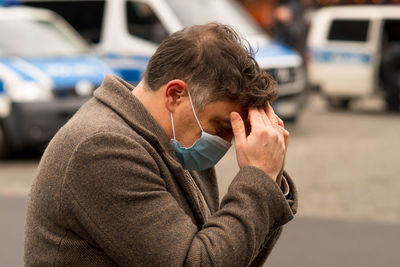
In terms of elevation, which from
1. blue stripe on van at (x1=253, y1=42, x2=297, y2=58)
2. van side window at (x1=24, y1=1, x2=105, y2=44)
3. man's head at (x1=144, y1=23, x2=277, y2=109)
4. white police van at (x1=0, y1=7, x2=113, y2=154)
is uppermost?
man's head at (x1=144, y1=23, x2=277, y2=109)

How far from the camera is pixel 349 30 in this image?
1557cm

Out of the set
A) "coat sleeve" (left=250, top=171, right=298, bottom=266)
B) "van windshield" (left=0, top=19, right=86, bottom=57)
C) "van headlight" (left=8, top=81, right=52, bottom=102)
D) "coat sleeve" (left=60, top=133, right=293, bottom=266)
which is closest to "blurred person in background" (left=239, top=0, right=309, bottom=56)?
"van windshield" (left=0, top=19, right=86, bottom=57)

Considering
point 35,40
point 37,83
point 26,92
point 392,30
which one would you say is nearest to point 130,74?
point 35,40

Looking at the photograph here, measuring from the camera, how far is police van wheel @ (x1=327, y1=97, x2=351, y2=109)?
16.4 m

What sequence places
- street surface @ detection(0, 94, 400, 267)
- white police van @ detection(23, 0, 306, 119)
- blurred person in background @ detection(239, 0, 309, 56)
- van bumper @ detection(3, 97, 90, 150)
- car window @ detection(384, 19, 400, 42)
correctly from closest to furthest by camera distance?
street surface @ detection(0, 94, 400, 267) → van bumper @ detection(3, 97, 90, 150) → white police van @ detection(23, 0, 306, 119) → car window @ detection(384, 19, 400, 42) → blurred person in background @ detection(239, 0, 309, 56)

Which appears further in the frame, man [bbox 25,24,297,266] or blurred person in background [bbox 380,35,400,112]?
blurred person in background [bbox 380,35,400,112]

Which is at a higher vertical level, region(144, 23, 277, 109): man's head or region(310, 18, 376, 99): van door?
region(144, 23, 277, 109): man's head

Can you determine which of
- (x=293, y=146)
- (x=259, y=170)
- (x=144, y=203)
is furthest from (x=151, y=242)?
(x=293, y=146)

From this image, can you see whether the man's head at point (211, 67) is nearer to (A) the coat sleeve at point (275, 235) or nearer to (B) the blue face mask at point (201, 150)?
(B) the blue face mask at point (201, 150)

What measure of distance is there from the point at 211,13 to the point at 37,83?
325 cm

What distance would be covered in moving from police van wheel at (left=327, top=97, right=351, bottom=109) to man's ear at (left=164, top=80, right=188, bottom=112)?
14.4 m

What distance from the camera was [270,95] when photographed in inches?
86.7

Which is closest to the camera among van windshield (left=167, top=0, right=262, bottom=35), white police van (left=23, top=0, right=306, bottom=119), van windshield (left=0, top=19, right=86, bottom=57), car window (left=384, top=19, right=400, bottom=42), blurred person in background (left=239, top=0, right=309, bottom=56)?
van windshield (left=0, top=19, right=86, bottom=57)

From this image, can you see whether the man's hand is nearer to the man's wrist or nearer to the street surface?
the man's wrist
